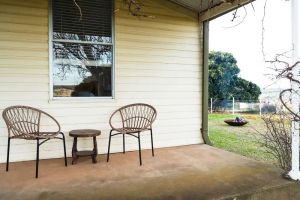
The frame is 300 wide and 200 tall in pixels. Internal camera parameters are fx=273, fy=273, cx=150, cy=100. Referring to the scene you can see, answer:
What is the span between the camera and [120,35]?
430 centimetres

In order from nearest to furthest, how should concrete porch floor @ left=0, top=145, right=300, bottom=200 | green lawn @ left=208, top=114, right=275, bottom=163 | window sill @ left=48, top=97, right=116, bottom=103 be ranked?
concrete porch floor @ left=0, top=145, right=300, bottom=200 → window sill @ left=48, top=97, right=116, bottom=103 → green lawn @ left=208, top=114, right=275, bottom=163

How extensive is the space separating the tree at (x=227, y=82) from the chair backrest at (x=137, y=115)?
1046 centimetres

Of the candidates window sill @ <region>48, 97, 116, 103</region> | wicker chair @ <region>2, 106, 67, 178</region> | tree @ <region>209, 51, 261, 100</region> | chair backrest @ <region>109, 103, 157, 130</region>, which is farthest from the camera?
tree @ <region>209, 51, 261, 100</region>

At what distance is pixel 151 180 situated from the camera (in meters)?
2.92

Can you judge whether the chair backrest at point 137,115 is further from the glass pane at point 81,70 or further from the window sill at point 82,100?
the glass pane at point 81,70

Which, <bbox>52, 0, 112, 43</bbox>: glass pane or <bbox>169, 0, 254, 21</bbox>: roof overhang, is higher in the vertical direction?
<bbox>169, 0, 254, 21</bbox>: roof overhang

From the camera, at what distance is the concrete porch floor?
2.55 m

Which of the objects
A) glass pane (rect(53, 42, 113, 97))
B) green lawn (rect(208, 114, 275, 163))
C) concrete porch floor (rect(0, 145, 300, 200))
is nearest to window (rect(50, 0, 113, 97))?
glass pane (rect(53, 42, 113, 97))

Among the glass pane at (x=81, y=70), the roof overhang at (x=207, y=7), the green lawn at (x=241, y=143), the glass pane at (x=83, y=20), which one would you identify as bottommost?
the green lawn at (x=241, y=143)

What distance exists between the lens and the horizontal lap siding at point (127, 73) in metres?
3.74

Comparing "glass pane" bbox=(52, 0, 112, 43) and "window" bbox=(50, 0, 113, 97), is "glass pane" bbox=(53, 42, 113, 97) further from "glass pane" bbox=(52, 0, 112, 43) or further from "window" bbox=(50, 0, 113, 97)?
"glass pane" bbox=(52, 0, 112, 43)

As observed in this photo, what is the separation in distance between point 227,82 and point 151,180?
12642 mm

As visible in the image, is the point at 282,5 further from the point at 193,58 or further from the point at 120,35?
the point at 120,35

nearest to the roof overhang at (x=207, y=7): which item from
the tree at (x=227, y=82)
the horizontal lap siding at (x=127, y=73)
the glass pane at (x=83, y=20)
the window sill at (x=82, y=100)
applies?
the horizontal lap siding at (x=127, y=73)
